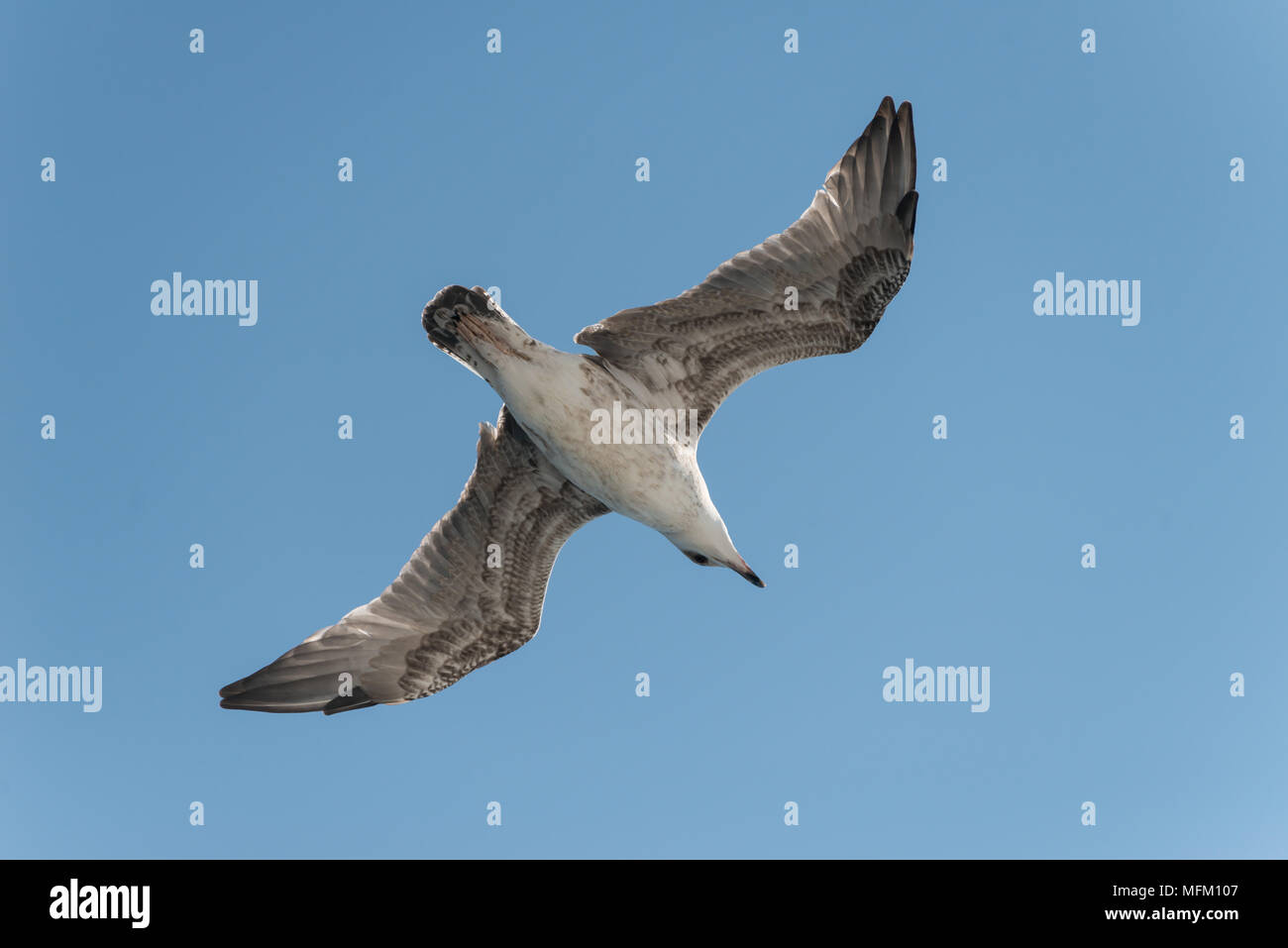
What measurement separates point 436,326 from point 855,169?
4734mm

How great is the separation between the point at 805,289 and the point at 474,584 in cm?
489

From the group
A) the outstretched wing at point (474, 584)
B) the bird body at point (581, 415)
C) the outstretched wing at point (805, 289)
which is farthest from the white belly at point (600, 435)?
the outstretched wing at point (474, 584)

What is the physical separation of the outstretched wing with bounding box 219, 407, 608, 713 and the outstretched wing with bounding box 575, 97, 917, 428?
65.6 inches

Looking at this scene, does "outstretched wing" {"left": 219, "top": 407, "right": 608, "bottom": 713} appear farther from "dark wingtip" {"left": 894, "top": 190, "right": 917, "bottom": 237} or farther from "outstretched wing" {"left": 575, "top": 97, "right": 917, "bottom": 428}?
"dark wingtip" {"left": 894, "top": 190, "right": 917, "bottom": 237}

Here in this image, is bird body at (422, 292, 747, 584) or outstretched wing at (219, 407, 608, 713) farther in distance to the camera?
outstretched wing at (219, 407, 608, 713)

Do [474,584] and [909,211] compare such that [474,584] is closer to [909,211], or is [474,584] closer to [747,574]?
[747,574]

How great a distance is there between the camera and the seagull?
491 inches

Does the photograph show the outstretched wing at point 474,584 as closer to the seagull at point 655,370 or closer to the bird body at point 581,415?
the seagull at point 655,370

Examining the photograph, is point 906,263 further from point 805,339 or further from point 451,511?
point 451,511

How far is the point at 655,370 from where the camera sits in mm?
12844

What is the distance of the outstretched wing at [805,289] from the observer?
12570 millimetres

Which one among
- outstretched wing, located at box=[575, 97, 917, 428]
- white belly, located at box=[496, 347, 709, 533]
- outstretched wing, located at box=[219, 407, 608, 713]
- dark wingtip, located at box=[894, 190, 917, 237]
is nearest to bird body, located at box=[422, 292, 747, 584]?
white belly, located at box=[496, 347, 709, 533]

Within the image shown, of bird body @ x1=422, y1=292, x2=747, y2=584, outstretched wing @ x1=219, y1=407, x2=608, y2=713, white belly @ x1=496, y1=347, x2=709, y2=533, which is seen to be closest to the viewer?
bird body @ x1=422, y1=292, x2=747, y2=584

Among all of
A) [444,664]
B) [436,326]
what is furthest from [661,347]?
[444,664]
